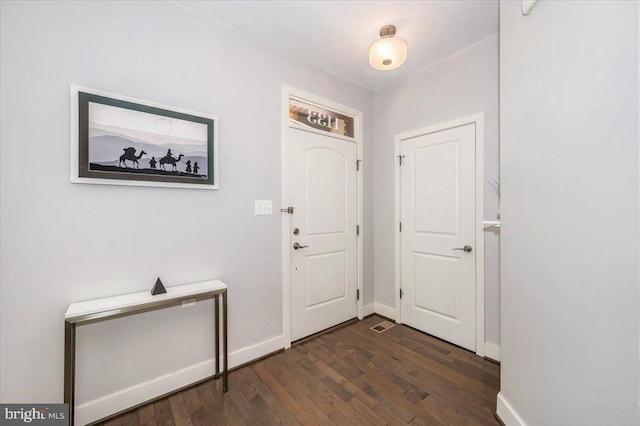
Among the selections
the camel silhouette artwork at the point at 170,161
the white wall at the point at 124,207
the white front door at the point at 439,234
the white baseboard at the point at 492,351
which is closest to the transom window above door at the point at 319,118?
the white wall at the point at 124,207

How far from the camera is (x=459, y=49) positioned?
2438 mm

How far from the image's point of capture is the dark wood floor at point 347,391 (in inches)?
63.0

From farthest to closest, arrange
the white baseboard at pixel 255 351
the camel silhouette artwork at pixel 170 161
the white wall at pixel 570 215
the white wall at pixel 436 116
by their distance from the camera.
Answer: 1. the white wall at pixel 436 116
2. the white baseboard at pixel 255 351
3. the camel silhouette artwork at pixel 170 161
4. the white wall at pixel 570 215

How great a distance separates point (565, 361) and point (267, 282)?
197 centimetres

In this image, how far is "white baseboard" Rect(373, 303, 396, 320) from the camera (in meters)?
3.04

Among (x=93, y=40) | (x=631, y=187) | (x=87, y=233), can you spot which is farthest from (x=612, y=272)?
(x=93, y=40)

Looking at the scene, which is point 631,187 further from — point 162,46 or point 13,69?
point 13,69

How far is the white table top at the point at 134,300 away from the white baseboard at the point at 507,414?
6.36 ft

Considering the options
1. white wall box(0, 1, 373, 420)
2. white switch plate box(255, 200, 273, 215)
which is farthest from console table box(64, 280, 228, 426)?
white switch plate box(255, 200, 273, 215)

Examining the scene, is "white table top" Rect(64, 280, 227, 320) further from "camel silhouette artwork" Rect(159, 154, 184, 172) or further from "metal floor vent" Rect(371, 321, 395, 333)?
"metal floor vent" Rect(371, 321, 395, 333)

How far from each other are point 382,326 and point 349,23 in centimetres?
297

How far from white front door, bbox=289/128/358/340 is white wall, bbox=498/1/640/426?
1.60 metres

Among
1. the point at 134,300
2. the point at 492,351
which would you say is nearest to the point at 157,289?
the point at 134,300

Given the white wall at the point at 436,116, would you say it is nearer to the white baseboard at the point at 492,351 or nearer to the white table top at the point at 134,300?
the white baseboard at the point at 492,351
